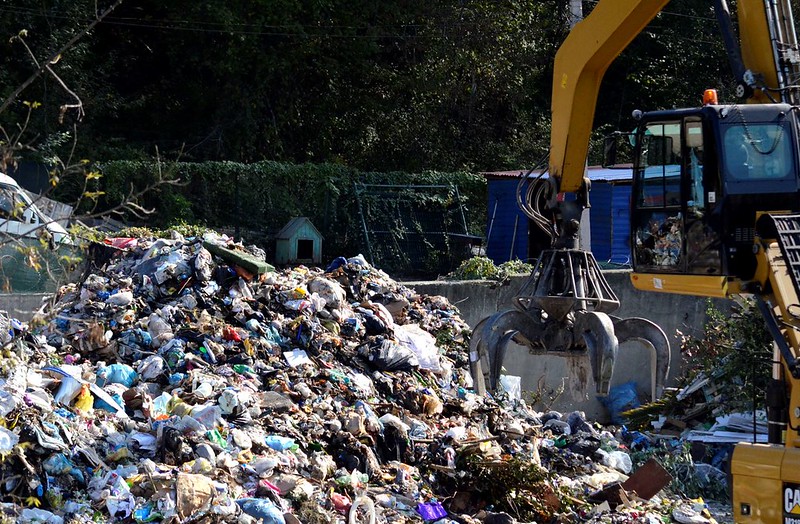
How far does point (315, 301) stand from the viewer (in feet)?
34.4

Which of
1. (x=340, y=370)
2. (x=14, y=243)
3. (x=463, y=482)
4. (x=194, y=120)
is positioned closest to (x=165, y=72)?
(x=194, y=120)

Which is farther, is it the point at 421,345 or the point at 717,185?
the point at 421,345

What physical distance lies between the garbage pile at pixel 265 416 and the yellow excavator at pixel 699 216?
105cm

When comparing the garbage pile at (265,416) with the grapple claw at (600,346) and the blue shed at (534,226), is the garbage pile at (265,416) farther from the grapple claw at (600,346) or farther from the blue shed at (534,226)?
the blue shed at (534,226)

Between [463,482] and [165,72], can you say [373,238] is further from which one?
[463,482]

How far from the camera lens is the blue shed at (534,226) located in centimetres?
1905

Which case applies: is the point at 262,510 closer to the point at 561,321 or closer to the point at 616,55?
the point at 561,321

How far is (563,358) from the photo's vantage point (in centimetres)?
1211

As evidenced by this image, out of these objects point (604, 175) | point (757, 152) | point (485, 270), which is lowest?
point (485, 270)

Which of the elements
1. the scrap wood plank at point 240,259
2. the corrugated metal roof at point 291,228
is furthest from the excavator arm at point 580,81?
the corrugated metal roof at point 291,228

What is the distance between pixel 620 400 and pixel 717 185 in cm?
763

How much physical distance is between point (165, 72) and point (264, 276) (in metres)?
12.9

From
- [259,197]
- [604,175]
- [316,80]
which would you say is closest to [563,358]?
[604,175]

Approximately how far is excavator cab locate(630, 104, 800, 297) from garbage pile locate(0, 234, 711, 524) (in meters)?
2.30
